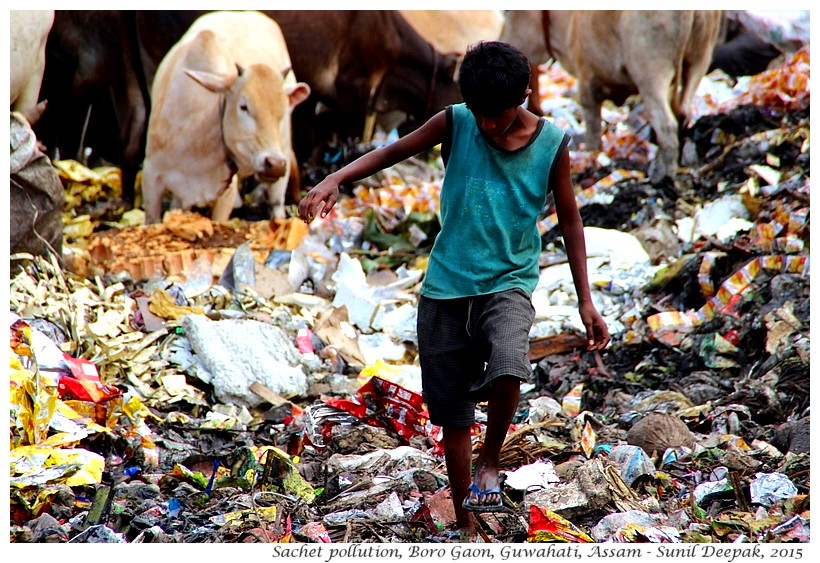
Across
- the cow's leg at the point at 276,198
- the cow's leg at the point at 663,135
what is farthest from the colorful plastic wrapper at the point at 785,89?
the cow's leg at the point at 276,198

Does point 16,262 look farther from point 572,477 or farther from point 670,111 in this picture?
point 670,111

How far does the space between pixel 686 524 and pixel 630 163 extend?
21.1 ft

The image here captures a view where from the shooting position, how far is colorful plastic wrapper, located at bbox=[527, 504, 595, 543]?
3.15 meters

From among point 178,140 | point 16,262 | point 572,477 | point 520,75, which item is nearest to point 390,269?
point 178,140

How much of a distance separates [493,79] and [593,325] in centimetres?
81

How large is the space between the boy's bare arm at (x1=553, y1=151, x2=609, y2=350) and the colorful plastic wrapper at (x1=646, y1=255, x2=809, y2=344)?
8.59ft

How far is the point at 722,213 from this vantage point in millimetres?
7230

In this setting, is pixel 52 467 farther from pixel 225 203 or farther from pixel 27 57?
pixel 225 203

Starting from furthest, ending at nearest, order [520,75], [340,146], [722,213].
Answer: [340,146] → [722,213] → [520,75]

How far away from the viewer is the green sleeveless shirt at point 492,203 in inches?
115


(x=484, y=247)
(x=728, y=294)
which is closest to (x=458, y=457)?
(x=484, y=247)

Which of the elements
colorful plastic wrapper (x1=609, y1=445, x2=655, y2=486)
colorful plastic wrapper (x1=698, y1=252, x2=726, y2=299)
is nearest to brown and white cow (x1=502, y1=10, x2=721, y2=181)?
colorful plastic wrapper (x1=698, y1=252, x2=726, y2=299)

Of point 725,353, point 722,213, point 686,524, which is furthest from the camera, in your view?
point 722,213
